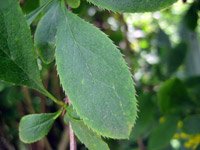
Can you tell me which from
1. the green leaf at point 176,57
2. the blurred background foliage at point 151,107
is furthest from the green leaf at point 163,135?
the green leaf at point 176,57

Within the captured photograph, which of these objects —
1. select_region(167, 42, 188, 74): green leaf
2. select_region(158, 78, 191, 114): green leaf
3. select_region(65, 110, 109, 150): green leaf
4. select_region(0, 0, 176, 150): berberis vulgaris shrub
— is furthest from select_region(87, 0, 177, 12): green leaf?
select_region(167, 42, 188, 74): green leaf

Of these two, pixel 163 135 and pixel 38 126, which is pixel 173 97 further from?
pixel 38 126

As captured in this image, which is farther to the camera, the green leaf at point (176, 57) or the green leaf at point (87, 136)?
the green leaf at point (176, 57)

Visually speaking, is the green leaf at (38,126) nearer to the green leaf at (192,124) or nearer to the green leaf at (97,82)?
the green leaf at (97,82)

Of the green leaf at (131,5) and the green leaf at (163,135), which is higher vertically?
the green leaf at (131,5)

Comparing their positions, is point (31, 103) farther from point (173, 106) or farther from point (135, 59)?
point (135, 59)

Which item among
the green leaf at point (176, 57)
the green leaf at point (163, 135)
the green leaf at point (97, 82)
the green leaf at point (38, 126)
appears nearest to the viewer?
the green leaf at point (97, 82)
